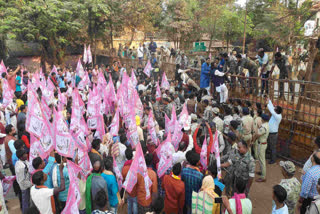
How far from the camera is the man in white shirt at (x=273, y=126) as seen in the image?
6.43 metres

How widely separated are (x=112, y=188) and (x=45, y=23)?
→ 1817 cm

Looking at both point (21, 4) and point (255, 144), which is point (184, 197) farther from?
point (21, 4)

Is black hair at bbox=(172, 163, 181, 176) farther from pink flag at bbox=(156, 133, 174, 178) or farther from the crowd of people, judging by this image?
pink flag at bbox=(156, 133, 174, 178)

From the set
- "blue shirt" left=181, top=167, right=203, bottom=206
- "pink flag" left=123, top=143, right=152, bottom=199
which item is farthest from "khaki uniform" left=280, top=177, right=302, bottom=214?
"pink flag" left=123, top=143, right=152, bottom=199

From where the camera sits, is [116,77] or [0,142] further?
[116,77]

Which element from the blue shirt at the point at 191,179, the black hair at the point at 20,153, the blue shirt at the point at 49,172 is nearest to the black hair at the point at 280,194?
the blue shirt at the point at 191,179

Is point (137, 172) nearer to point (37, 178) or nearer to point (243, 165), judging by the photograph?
point (37, 178)

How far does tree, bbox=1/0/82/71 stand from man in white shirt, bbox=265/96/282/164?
16543mm

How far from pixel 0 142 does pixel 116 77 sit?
9.14 m

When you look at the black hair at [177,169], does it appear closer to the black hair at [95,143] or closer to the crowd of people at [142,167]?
the crowd of people at [142,167]

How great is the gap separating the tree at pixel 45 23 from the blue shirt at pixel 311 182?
1812 cm

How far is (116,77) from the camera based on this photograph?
14.2 meters

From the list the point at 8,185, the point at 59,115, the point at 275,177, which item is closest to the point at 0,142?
the point at 8,185

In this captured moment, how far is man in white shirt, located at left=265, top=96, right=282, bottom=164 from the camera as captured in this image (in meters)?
6.43
